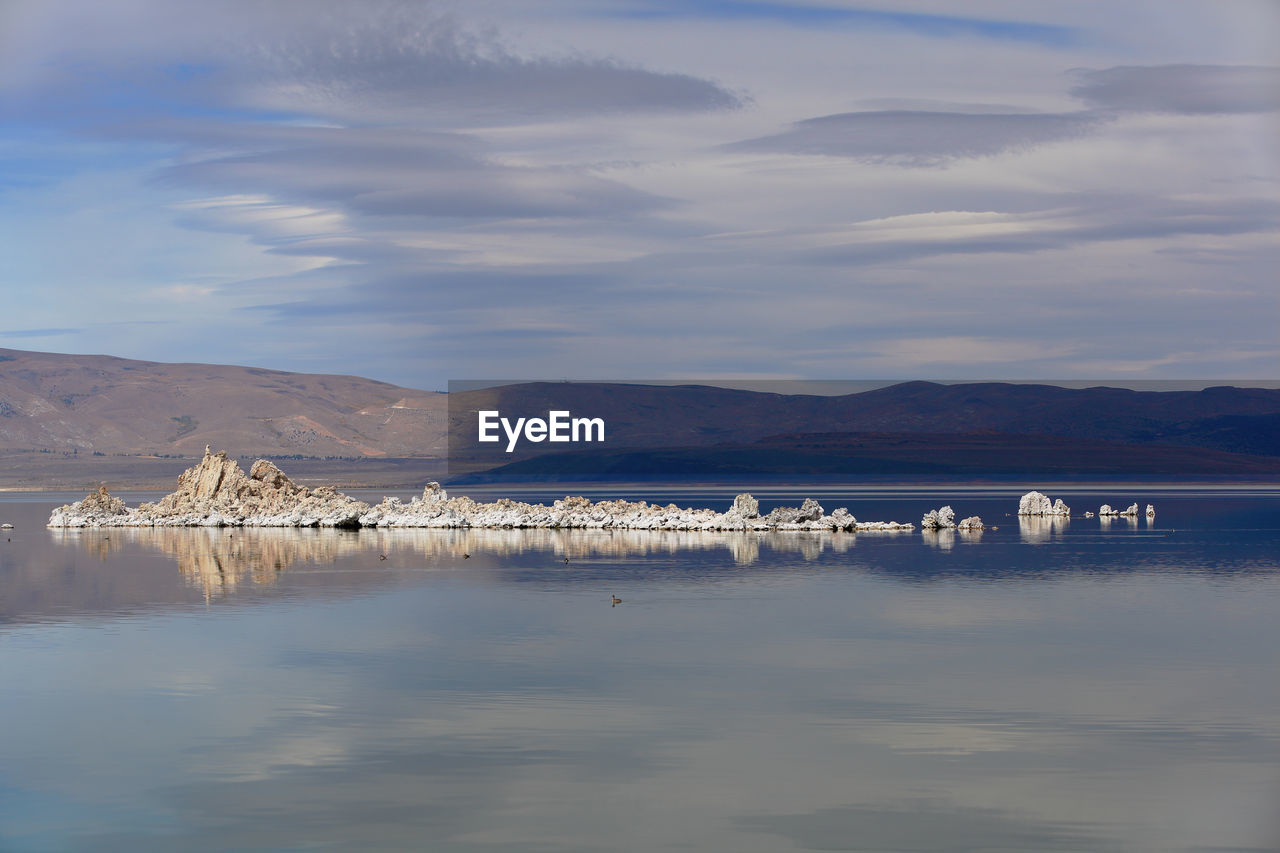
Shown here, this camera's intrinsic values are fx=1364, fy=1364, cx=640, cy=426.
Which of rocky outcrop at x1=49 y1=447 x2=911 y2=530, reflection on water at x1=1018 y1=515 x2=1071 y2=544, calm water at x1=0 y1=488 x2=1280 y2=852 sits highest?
rocky outcrop at x1=49 y1=447 x2=911 y2=530

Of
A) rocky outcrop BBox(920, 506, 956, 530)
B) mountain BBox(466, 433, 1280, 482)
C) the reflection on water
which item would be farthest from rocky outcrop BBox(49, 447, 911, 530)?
mountain BBox(466, 433, 1280, 482)

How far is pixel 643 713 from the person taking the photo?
1750 centimetres

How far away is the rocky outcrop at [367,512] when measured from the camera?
5997 cm

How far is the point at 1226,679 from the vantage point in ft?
66.5

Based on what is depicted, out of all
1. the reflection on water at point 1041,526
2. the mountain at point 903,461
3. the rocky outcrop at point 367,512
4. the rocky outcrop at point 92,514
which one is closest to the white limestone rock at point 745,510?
the rocky outcrop at point 367,512

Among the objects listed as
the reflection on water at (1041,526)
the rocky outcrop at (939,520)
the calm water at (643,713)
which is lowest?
the calm water at (643,713)

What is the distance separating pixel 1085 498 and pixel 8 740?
104 m

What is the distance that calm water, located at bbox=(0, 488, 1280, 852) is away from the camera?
41.5 ft

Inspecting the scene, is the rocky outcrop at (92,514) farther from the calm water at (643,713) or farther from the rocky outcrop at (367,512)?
the calm water at (643,713)

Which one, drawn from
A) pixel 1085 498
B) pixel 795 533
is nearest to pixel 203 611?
pixel 795 533

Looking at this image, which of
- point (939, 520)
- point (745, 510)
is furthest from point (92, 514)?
point (939, 520)

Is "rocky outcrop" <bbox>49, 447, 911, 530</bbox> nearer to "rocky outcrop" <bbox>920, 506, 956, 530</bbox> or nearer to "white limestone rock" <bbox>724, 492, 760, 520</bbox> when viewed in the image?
"white limestone rock" <bbox>724, 492, 760, 520</bbox>

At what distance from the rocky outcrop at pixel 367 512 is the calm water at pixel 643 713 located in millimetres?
23543

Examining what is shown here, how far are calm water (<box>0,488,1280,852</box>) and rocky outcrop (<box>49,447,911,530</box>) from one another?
77.2 ft
